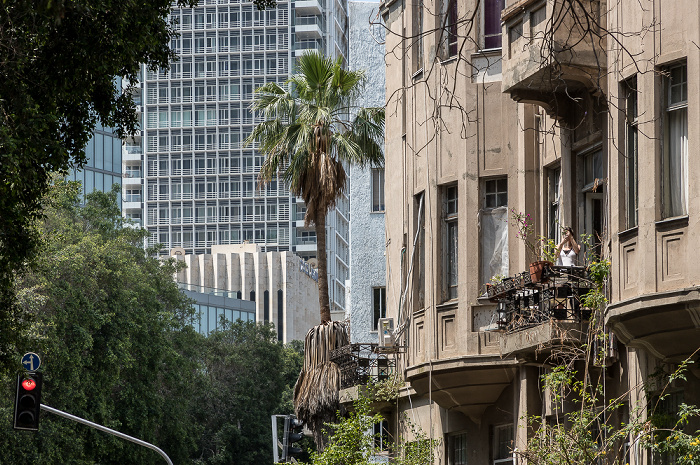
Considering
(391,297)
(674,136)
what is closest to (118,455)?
(391,297)

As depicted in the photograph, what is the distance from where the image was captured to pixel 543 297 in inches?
Answer: 618

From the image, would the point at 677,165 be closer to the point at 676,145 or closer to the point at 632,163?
the point at 676,145

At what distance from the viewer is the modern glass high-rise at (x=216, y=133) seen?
16150cm

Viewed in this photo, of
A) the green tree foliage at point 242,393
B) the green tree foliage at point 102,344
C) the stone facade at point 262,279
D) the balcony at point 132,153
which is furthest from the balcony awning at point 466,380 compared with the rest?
the balcony at point 132,153

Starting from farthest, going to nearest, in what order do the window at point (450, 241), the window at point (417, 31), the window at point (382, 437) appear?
1. the window at point (382, 437)
2. the window at point (417, 31)
3. the window at point (450, 241)

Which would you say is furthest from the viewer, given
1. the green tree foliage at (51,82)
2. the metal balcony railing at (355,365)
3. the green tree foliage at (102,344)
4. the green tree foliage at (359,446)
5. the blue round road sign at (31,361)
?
the green tree foliage at (102,344)

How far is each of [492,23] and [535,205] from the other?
3.34 metres

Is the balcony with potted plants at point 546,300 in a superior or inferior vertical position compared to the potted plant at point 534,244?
inferior

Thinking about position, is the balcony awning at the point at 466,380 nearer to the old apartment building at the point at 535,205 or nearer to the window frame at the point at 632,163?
the old apartment building at the point at 535,205

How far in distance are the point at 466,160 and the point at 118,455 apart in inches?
1037

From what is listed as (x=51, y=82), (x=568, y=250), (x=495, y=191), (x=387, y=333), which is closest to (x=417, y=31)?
(x=495, y=191)

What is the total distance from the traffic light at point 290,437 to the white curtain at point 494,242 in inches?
345

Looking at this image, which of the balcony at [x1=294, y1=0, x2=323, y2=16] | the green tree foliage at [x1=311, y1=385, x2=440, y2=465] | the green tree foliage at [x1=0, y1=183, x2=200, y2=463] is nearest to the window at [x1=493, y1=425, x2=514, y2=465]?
the green tree foliage at [x1=311, y1=385, x2=440, y2=465]

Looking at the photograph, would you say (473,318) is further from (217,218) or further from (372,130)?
(217,218)
